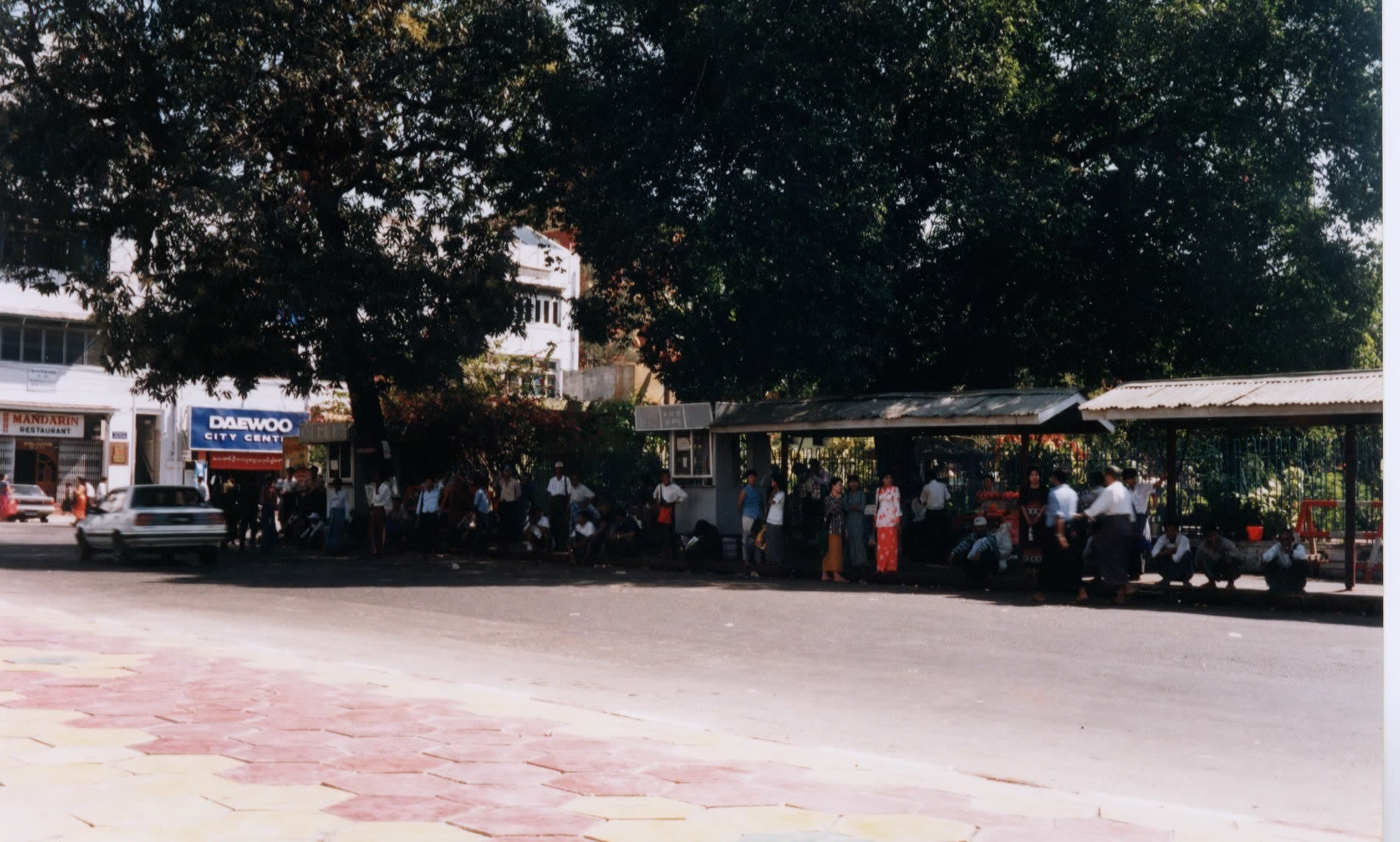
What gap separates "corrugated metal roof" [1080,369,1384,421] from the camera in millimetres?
15766

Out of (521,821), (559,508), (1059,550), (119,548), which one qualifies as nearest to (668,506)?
(559,508)

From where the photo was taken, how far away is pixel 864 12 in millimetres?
21312

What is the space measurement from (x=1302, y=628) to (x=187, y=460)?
41.2 m

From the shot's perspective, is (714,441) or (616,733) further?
(714,441)

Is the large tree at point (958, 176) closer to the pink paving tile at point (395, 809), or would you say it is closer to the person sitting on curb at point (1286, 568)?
the person sitting on curb at point (1286, 568)

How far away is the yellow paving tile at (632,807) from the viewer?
529 cm

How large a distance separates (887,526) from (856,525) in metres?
0.58

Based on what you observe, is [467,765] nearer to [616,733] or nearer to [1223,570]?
[616,733]

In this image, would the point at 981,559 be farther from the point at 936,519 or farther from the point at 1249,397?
the point at 1249,397

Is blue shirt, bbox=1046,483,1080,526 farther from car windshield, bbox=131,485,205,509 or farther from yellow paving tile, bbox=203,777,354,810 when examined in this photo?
car windshield, bbox=131,485,205,509

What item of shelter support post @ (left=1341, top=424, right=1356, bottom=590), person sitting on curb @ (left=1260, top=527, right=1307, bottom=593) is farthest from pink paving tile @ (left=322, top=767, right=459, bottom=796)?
shelter support post @ (left=1341, top=424, right=1356, bottom=590)

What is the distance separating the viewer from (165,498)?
72.4 feet

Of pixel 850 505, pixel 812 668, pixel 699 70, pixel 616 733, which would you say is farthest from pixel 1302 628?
pixel 699 70

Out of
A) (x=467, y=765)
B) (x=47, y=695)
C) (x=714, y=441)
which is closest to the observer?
(x=467, y=765)
